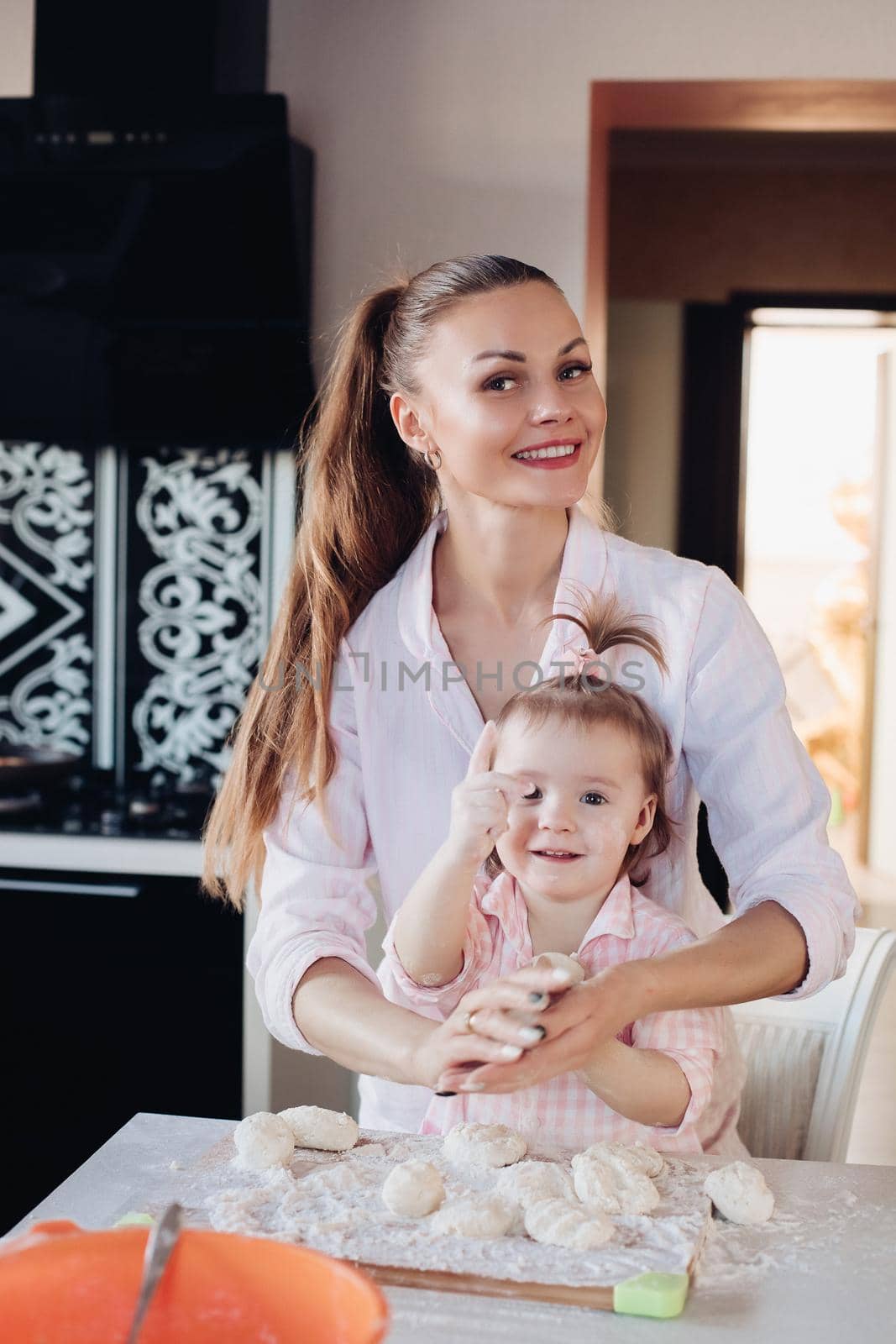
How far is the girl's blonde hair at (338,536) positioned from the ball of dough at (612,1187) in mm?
607

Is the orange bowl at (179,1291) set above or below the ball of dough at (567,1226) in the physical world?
above

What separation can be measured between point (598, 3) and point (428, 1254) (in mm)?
2612

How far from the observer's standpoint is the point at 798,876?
4.65 feet

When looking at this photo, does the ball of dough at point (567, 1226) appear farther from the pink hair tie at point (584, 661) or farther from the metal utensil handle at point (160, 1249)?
the pink hair tie at point (584, 661)

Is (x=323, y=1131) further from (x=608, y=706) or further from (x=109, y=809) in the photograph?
(x=109, y=809)

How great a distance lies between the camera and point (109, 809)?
2924 mm

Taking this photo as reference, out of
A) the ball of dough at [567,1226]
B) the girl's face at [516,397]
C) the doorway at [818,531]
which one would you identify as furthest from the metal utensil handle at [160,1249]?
the doorway at [818,531]

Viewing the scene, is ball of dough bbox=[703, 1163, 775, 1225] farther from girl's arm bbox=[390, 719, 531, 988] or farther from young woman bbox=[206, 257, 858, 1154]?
girl's arm bbox=[390, 719, 531, 988]

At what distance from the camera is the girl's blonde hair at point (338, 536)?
1.60m

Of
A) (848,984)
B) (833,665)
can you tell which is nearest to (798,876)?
(848,984)

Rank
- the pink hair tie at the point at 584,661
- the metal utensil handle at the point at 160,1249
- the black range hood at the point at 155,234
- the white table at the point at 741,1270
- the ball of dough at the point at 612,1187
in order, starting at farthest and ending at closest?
1. the black range hood at the point at 155,234
2. the pink hair tie at the point at 584,661
3. the ball of dough at the point at 612,1187
4. the white table at the point at 741,1270
5. the metal utensil handle at the point at 160,1249

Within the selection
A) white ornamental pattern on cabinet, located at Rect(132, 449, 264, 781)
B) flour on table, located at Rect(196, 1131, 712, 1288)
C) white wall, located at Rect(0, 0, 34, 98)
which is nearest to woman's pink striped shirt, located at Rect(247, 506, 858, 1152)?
flour on table, located at Rect(196, 1131, 712, 1288)

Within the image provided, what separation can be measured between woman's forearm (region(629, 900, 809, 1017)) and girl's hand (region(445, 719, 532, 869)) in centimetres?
18

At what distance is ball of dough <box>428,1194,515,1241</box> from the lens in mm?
1000
